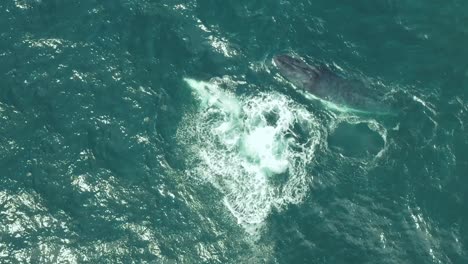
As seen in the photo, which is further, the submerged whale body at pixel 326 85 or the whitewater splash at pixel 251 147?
the submerged whale body at pixel 326 85

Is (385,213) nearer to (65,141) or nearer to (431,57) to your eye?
(431,57)

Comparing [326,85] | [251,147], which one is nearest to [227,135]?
[251,147]

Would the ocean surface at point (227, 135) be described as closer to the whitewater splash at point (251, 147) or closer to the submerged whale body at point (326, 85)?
the whitewater splash at point (251, 147)

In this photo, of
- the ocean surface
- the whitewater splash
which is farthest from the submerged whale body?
the whitewater splash

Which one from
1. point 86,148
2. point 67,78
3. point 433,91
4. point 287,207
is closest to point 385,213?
point 287,207

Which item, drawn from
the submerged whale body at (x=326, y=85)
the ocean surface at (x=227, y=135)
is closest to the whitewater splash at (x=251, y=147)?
the ocean surface at (x=227, y=135)

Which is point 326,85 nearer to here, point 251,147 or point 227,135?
point 251,147
